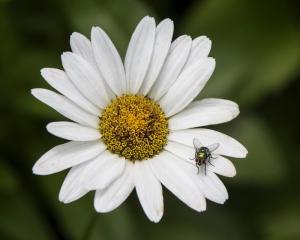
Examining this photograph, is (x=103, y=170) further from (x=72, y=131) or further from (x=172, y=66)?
(x=172, y=66)

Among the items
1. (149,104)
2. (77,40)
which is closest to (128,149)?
(149,104)

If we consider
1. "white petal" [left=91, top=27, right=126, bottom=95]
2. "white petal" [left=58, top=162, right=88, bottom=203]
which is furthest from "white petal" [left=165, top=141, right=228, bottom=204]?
"white petal" [left=58, top=162, right=88, bottom=203]

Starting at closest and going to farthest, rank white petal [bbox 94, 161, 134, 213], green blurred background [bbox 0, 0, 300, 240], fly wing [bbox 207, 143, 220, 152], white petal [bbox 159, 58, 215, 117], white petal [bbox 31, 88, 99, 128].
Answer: white petal [bbox 94, 161, 134, 213] → white petal [bbox 31, 88, 99, 128] → fly wing [bbox 207, 143, 220, 152] → white petal [bbox 159, 58, 215, 117] → green blurred background [bbox 0, 0, 300, 240]

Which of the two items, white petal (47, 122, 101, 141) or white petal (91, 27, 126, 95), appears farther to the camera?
→ white petal (91, 27, 126, 95)

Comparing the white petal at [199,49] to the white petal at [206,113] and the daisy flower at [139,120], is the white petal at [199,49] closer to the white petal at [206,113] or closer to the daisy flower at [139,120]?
the daisy flower at [139,120]

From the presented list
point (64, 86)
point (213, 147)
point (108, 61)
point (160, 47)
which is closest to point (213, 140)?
point (213, 147)

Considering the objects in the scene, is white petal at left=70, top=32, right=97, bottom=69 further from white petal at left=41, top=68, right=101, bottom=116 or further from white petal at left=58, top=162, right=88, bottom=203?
white petal at left=58, top=162, right=88, bottom=203

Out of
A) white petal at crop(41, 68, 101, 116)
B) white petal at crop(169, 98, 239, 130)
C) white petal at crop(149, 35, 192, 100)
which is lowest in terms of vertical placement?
white petal at crop(41, 68, 101, 116)

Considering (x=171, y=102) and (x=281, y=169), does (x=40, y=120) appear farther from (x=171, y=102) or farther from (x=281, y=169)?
(x=281, y=169)
